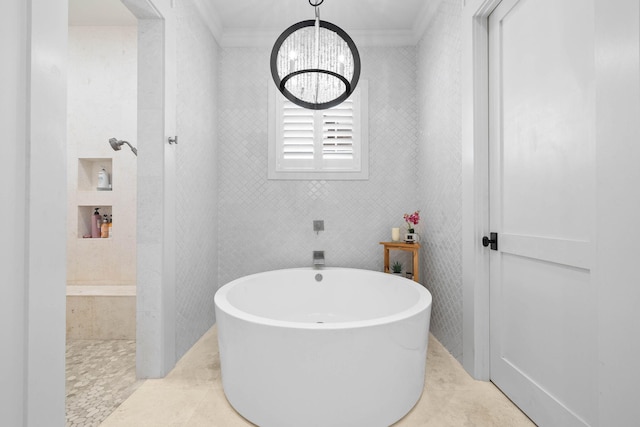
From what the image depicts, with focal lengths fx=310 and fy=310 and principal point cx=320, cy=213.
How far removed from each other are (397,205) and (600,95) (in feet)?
6.06

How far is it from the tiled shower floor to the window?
1.74 meters

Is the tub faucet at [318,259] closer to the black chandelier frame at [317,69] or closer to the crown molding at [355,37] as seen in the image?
the black chandelier frame at [317,69]

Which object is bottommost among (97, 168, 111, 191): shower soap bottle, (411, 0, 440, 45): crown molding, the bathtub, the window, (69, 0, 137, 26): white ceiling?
the bathtub

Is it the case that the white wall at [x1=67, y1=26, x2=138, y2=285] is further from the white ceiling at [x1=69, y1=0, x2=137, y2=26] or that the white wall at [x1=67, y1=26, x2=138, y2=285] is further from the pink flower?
the pink flower

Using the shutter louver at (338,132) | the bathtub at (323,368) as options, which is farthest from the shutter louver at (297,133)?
the bathtub at (323,368)

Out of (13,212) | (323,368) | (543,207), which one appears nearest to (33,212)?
(13,212)

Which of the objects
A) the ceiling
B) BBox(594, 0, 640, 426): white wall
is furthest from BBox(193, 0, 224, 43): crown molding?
BBox(594, 0, 640, 426): white wall

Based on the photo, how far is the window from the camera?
9.01ft

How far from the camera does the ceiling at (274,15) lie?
2.38m

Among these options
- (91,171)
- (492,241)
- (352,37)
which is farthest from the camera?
(91,171)

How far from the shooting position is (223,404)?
5.13 ft

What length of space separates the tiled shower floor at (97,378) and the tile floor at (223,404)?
8cm

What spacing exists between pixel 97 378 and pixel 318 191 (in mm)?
1985

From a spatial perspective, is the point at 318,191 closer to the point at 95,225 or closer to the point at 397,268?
the point at 397,268
